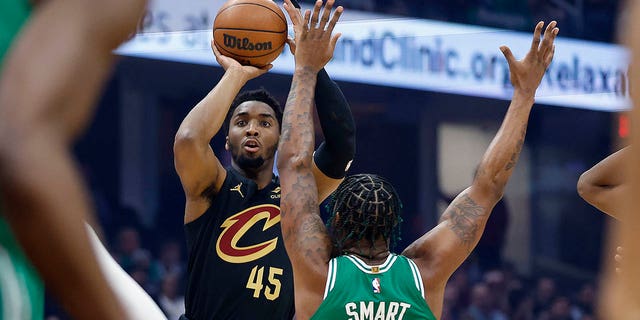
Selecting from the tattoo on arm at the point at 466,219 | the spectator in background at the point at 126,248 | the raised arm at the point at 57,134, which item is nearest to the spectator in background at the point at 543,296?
the spectator in background at the point at 126,248

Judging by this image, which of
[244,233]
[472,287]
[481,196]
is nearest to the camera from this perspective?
[481,196]

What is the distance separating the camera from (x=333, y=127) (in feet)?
14.6

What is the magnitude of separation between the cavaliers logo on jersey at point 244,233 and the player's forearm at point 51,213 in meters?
3.10

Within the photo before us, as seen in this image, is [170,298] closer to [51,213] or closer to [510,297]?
[510,297]

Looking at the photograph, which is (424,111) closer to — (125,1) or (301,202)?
(301,202)

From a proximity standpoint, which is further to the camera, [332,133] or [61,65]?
[332,133]

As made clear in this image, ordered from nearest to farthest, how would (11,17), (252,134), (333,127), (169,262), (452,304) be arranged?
1. (11,17)
2. (333,127)
3. (252,134)
4. (169,262)
5. (452,304)

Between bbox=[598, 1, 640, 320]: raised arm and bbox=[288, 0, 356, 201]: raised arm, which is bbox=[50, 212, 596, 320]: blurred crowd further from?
bbox=[598, 1, 640, 320]: raised arm

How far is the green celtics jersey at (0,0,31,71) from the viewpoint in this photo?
1.55 meters

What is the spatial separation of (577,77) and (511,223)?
2364mm

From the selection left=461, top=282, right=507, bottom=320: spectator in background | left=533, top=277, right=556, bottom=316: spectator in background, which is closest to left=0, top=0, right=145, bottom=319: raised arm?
left=461, top=282, right=507, bottom=320: spectator in background

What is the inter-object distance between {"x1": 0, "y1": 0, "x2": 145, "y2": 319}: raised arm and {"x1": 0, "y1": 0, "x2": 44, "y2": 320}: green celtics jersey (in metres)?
0.08

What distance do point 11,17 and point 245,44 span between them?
3.10 metres

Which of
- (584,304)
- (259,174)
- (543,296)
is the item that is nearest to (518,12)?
(543,296)
